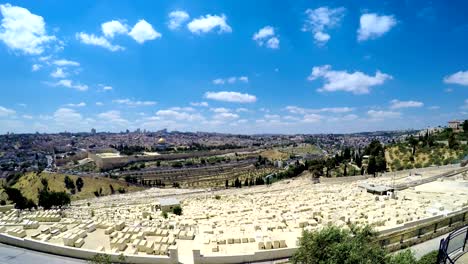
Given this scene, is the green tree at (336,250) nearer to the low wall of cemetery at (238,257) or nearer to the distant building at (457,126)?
the low wall of cemetery at (238,257)

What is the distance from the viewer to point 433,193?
41562 millimetres

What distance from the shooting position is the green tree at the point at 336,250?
1359cm

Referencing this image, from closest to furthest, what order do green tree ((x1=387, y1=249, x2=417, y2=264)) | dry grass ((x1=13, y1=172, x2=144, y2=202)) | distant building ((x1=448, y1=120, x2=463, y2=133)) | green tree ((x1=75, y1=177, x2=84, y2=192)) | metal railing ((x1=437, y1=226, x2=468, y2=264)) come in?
green tree ((x1=387, y1=249, x2=417, y2=264)) → metal railing ((x1=437, y1=226, x2=468, y2=264)) → dry grass ((x1=13, y1=172, x2=144, y2=202)) → green tree ((x1=75, y1=177, x2=84, y2=192)) → distant building ((x1=448, y1=120, x2=463, y2=133))

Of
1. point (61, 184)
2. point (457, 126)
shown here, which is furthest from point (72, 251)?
point (457, 126)

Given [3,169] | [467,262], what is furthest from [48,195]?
[3,169]

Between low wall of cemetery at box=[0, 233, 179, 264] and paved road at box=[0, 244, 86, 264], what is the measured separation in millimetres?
342

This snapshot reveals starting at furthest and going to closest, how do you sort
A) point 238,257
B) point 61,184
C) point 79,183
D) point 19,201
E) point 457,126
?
1. point 457,126
2. point 79,183
3. point 61,184
4. point 19,201
5. point 238,257

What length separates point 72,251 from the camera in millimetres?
21516

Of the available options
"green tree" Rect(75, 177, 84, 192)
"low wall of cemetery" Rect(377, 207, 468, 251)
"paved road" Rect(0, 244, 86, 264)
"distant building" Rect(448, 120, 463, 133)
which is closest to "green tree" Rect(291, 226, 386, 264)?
"low wall of cemetery" Rect(377, 207, 468, 251)

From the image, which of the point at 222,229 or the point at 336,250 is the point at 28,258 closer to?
the point at 222,229

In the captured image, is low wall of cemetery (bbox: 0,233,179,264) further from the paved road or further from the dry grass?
the dry grass

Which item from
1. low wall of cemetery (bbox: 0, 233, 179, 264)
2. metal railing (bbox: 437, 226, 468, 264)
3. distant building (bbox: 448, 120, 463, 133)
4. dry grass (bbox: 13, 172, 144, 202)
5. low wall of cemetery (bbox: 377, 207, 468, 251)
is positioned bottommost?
dry grass (bbox: 13, 172, 144, 202)

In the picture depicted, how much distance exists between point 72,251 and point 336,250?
51.9ft

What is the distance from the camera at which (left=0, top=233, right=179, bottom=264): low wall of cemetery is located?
19734mm
